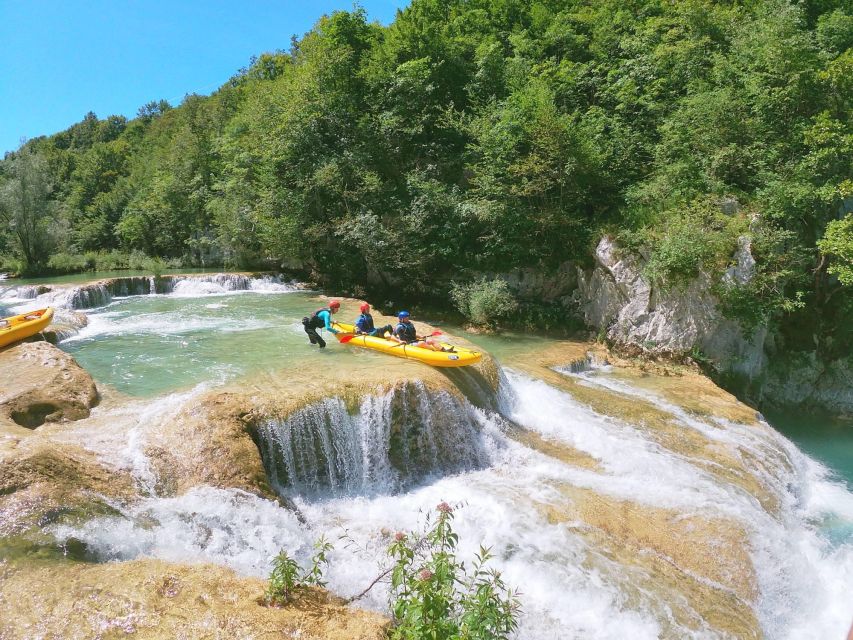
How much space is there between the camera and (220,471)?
18.5ft

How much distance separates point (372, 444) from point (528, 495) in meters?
2.19

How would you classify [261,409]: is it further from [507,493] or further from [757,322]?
[757,322]

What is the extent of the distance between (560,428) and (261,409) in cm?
481

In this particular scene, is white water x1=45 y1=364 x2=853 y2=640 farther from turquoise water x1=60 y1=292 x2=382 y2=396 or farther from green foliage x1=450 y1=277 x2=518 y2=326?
green foliage x1=450 y1=277 x2=518 y2=326

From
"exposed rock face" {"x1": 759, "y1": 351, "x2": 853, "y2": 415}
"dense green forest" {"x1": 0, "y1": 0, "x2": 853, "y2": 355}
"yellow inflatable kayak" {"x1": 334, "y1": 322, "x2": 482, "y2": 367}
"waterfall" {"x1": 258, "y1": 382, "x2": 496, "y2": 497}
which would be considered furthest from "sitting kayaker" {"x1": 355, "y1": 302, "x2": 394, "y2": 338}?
"exposed rock face" {"x1": 759, "y1": 351, "x2": 853, "y2": 415}

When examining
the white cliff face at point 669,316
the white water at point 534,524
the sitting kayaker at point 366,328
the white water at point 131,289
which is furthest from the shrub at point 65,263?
the white cliff face at point 669,316

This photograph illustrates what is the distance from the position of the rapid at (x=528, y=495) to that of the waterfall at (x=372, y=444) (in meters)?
0.02

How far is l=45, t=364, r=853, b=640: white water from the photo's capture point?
4.57 meters

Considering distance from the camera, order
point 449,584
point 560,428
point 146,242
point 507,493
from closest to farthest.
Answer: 1. point 449,584
2. point 507,493
3. point 560,428
4. point 146,242

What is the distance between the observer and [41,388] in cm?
688

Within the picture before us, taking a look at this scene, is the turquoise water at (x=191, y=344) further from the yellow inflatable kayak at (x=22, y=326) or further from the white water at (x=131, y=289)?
the white water at (x=131, y=289)

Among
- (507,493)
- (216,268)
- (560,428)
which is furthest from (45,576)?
(216,268)

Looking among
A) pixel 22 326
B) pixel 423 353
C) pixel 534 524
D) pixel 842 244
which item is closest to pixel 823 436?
pixel 842 244

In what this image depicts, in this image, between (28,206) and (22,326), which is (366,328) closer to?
(22,326)
